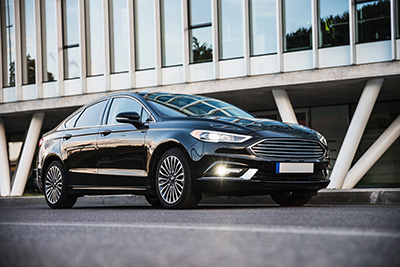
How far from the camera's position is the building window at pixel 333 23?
19291 millimetres

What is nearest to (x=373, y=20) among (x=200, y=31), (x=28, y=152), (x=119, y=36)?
(x=200, y=31)

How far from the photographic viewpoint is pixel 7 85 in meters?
26.3

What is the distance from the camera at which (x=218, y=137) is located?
8.29 meters

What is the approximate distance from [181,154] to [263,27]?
1288 centimetres

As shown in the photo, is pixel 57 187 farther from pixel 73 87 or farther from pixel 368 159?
pixel 73 87

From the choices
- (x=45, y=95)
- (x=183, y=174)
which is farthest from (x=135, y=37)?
(x=183, y=174)

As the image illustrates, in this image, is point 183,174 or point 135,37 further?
point 135,37

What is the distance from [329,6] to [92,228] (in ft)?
49.7

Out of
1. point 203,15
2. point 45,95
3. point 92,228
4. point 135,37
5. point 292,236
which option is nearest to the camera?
point 292,236

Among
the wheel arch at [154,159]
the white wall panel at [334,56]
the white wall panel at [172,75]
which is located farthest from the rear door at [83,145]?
the white wall panel at [172,75]

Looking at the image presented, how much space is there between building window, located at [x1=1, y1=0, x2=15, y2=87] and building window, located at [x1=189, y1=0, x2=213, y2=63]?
8175 mm

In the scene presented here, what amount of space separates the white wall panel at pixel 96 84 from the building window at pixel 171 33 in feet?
8.24

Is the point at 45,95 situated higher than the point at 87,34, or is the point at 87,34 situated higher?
the point at 87,34

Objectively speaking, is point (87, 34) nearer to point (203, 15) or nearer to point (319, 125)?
point (203, 15)
